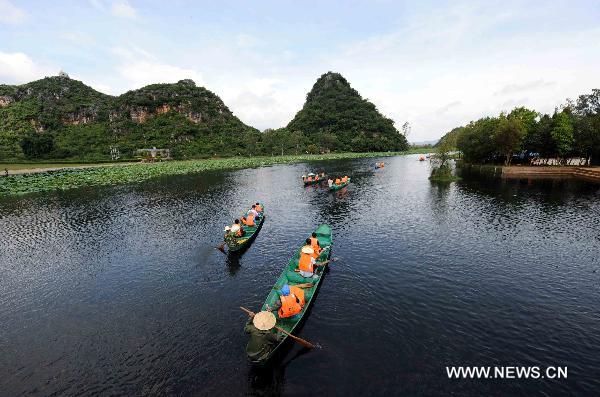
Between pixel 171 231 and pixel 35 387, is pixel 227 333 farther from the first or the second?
pixel 171 231

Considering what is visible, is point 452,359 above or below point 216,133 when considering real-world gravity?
below

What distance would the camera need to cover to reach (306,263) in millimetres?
19766

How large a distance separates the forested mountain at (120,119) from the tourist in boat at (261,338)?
133001 mm

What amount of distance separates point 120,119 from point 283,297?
597 ft

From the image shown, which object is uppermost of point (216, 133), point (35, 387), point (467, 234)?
point (216, 133)

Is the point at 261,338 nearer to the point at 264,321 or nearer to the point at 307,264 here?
the point at 264,321

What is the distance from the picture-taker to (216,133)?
541ft

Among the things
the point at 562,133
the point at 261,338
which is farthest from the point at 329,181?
the point at 562,133

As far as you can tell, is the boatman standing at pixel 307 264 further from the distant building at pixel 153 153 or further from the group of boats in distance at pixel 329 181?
the distant building at pixel 153 153

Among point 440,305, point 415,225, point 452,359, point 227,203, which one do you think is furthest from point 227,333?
point 227,203

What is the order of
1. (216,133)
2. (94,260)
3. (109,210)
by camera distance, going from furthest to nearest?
(216,133), (109,210), (94,260)

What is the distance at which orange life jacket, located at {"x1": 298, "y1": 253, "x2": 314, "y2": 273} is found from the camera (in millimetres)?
19672

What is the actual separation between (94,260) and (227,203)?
73.0ft

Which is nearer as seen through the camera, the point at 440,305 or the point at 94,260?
the point at 440,305
